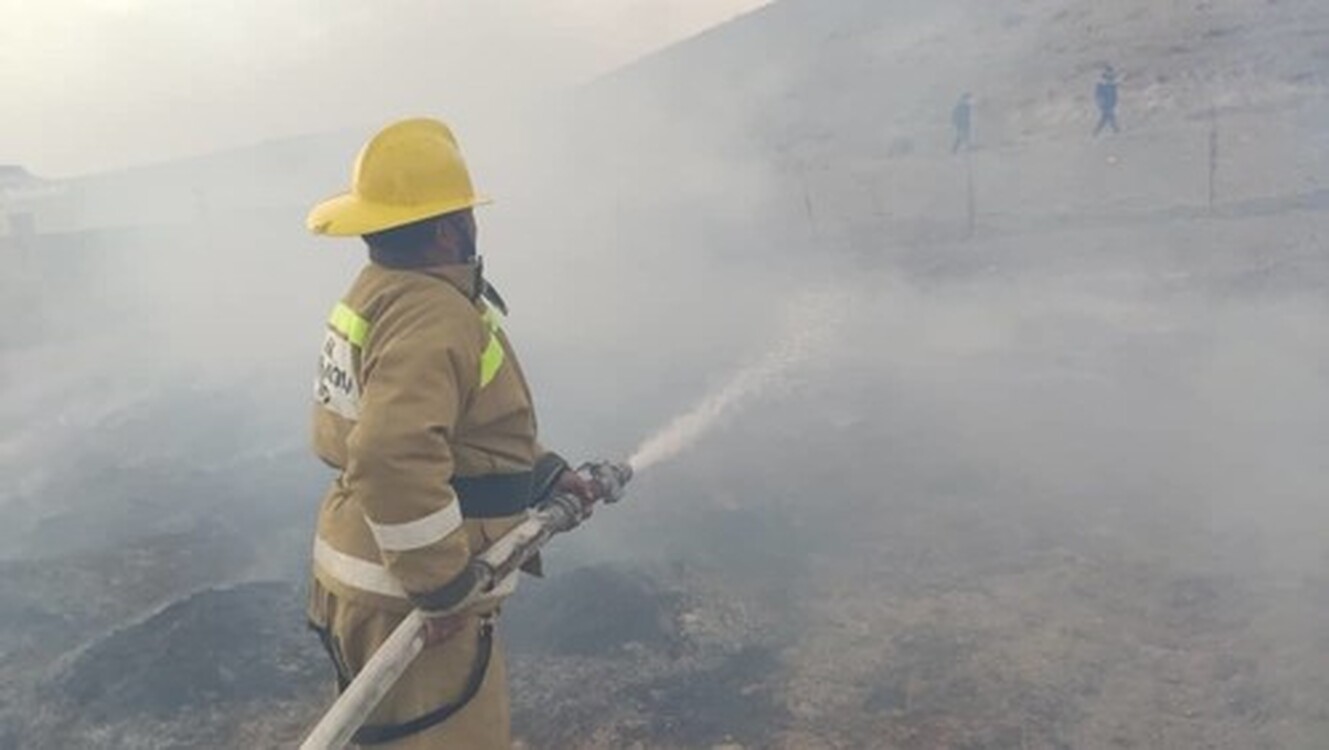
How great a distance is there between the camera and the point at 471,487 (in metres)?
2.88

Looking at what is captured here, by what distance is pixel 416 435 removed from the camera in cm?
251

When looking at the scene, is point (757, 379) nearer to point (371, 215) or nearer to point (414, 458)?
point (371, 215)

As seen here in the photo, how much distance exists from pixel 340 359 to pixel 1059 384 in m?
7.02

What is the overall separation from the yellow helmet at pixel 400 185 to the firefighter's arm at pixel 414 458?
11.7 inches

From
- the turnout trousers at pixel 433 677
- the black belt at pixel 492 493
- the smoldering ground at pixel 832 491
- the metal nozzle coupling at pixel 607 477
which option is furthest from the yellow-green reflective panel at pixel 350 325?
the smoldering ground at pixel 832 491

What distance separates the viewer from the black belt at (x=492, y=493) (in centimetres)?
288

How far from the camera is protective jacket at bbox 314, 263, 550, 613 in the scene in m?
2.53

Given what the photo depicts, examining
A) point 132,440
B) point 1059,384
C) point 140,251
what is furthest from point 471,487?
point 140,251

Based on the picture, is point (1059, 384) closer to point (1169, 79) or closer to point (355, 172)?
point (355, 172)

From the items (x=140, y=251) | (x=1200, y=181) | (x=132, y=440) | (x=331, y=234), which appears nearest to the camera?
(x=331, y=234)

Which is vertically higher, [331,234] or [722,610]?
[331,234]

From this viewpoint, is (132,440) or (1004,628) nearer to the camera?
(1004,628)

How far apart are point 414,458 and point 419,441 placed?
41 millimetres

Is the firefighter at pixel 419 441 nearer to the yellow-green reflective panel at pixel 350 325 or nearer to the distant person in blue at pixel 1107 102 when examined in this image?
the yellow-green reflective panel at pixel 350 325
